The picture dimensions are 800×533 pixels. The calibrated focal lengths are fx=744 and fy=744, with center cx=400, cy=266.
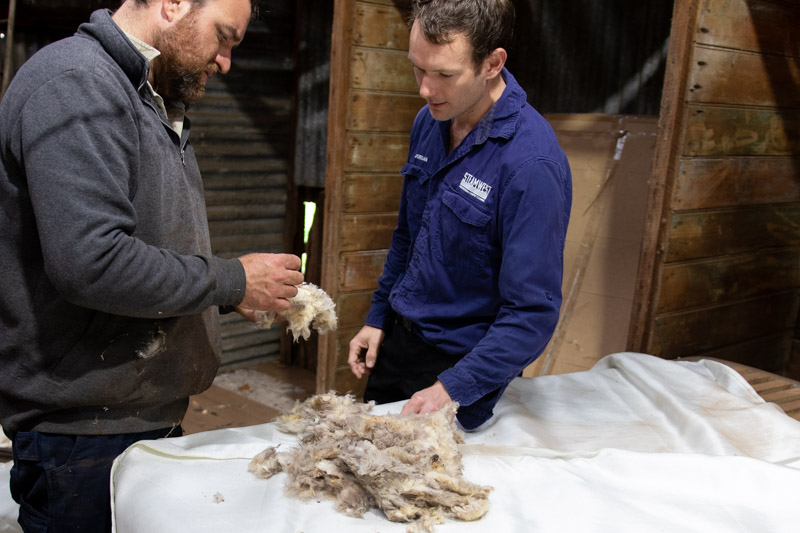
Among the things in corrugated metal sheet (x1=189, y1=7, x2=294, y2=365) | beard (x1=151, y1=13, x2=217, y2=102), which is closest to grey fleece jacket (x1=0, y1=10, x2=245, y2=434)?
beard (x1=151, y1=13, x2=217, y2=102)

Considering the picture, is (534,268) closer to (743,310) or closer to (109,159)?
(109,159)

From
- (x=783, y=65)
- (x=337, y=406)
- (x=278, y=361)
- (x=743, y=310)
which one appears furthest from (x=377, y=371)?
(x=278, y=361)

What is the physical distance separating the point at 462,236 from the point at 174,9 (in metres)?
0.98

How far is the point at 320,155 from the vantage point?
572 centimetres

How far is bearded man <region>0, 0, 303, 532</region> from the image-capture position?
1.52 metres

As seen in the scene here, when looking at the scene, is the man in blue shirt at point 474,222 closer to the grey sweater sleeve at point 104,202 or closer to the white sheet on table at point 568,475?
the white sheet on table at point 568,475

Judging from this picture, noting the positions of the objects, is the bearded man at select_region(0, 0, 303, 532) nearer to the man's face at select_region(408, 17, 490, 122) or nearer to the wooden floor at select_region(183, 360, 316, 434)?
the man's face at select_region(408, 17, 490, 122)

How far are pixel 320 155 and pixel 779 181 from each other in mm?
3256

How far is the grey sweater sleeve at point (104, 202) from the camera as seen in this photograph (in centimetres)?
150

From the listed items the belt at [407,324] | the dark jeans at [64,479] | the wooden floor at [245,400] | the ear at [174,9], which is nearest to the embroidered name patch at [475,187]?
the belt at [407,324]

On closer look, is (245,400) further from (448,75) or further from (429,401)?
(448,75)

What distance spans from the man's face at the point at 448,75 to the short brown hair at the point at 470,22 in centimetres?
2

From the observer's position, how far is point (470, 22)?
204cm

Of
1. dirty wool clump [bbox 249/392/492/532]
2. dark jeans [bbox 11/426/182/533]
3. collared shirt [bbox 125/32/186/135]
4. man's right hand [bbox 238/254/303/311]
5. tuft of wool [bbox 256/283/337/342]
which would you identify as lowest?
dark jeans [bbox 11/426/182/533]
